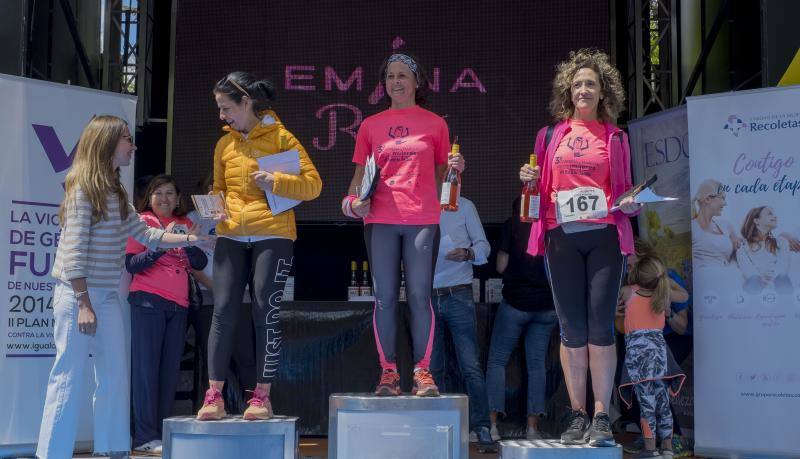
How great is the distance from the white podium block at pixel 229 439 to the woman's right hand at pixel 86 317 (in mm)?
477

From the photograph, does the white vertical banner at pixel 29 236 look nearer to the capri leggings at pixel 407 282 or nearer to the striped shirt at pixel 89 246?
the striped shirt at pixel 89 246

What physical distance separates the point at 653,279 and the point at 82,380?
2.90 m

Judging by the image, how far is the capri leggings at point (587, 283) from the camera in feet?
12.0

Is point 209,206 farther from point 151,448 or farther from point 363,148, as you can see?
point 151,448

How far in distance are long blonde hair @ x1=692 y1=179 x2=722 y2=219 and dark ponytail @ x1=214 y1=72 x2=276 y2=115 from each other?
2415mm

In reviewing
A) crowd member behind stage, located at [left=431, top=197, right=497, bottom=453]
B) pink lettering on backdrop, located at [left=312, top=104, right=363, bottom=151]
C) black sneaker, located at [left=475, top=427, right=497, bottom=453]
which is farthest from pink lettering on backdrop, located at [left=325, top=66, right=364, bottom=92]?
black sneaker, located at [left=475, top=427, right=497, bottom=453]

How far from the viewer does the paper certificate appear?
3738 mm

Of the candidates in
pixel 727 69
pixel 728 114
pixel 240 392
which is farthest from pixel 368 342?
pixel 727 69

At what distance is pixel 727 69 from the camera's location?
254 inches

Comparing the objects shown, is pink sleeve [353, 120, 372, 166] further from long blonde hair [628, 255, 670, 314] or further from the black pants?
long blonde hair [628, 255, 670, 314]

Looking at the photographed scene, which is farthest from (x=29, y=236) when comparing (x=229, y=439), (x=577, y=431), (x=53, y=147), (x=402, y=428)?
(x=577, y=431)

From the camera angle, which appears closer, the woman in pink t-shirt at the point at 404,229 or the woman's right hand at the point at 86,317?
the woman's right hand at the point at 86,317

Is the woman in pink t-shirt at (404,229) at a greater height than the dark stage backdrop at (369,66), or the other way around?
the dark stage backdrop at (369,66)

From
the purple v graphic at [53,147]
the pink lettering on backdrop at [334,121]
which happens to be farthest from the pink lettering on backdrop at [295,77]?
the purple v graphic at [53,147]
